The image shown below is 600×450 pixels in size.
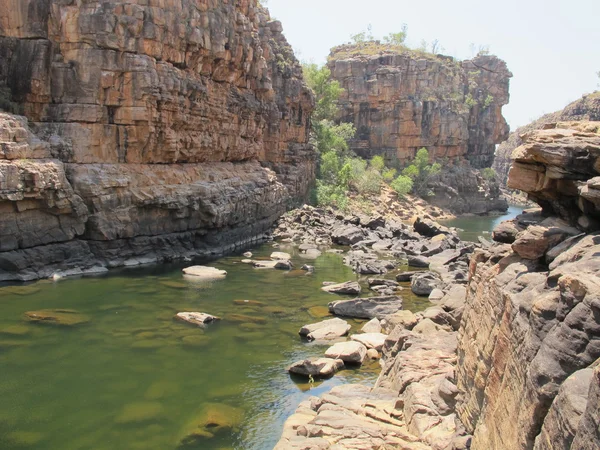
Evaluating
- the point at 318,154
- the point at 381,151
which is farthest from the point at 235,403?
the point at 381,151

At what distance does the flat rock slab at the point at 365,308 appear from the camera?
2000 centimetres

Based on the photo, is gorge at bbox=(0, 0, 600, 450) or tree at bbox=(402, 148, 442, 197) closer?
gorge at bbox=(0, 0, 600, 450)

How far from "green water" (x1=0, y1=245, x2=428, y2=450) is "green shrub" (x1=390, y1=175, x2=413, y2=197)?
124 ft

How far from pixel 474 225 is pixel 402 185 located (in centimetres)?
868

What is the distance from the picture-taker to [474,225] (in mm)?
55031

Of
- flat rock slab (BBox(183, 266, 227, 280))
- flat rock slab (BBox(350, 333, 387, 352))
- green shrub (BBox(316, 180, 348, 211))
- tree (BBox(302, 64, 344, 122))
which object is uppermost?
tree (BBox(302, 64, 344, 122))

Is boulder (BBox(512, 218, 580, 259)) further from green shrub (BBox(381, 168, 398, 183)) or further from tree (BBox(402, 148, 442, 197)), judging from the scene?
tree (BBox(402, 148, 442, 197))

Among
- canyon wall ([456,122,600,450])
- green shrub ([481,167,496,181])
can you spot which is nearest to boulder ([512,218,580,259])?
canyon wall ([456,122,600,450])

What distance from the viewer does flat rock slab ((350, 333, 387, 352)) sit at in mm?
16703

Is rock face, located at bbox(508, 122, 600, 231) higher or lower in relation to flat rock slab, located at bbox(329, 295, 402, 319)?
higher

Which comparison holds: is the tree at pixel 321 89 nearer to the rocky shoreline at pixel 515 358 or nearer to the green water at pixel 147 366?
the green water at pixel 147 366

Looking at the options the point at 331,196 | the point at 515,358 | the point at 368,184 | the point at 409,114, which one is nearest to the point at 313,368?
the point at 515,358

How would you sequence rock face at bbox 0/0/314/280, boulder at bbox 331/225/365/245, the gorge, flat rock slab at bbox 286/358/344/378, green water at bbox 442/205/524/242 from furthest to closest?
green water at bbox 442/205/524/242 → boulder at bbox 331/225/365/245 → rock face at bbox 0/0/314/280 → flat rock slab at bbox 286/358/344/378 → the gorge

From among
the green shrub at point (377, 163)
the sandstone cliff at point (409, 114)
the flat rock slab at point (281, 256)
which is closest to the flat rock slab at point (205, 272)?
the flat rock slab at point (281, 256)
